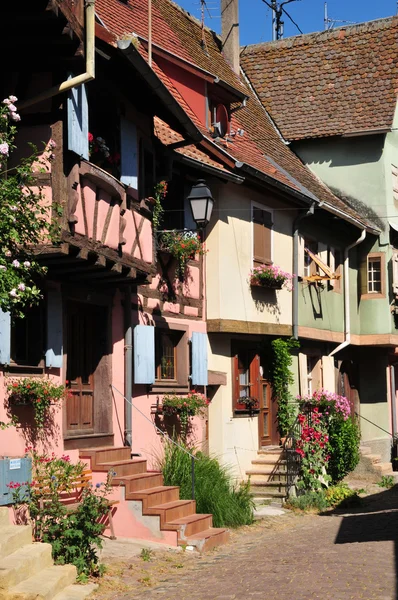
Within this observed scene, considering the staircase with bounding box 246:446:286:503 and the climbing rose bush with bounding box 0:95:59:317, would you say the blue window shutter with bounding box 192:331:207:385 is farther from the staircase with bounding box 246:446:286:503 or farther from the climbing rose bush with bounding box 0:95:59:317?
the climbing rose bush with bounding box 0:95:59:317

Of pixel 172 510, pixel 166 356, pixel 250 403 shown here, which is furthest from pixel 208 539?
pixel 250 403

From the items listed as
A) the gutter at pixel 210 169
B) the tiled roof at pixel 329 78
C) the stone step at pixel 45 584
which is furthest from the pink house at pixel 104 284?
the tiled roof at pixel 329 78

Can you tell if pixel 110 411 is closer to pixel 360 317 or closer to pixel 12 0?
pixel 12 0

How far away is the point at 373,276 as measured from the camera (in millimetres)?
24375

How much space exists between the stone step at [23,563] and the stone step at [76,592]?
1.10ft

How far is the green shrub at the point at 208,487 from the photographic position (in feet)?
46.6

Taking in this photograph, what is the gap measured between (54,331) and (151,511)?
264 centimetres

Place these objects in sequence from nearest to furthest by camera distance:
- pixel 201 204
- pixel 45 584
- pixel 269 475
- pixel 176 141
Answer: pixel 45 584 < pixel 201 204 < pixel 176 141 < pixel 269 475

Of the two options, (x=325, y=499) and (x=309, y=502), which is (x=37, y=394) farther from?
(x=325, y=499)

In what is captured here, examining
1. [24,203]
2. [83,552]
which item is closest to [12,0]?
[24,203]

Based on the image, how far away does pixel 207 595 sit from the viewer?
9.60 m

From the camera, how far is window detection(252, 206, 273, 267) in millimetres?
18609

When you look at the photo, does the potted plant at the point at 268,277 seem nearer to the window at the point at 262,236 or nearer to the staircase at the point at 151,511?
the window at the point at 262,236

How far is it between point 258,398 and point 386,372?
7.21m
